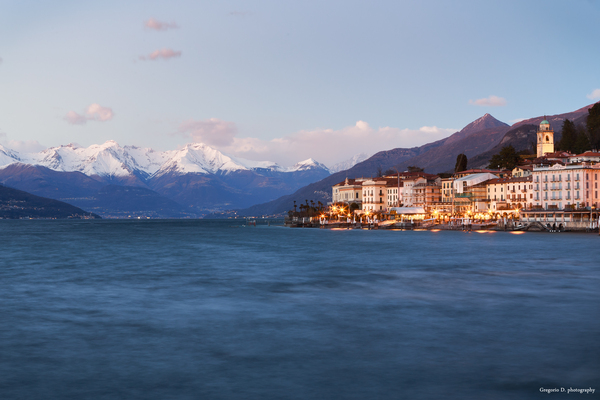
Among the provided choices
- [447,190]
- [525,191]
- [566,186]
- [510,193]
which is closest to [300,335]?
[566,186]

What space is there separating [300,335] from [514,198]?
144 meters

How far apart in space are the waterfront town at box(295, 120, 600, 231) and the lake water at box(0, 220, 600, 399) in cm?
9679

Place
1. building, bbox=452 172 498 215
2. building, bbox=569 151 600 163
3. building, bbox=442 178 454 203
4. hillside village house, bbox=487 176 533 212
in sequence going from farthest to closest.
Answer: building, bbox=442 178 454 203
building, bbox=452 172 498 215
hillside village house, bbox=487 176 533 212
building, bbox=569 151 600 163

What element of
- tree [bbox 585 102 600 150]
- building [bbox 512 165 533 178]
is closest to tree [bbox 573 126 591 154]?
tree [bbox 585 102 600 150]

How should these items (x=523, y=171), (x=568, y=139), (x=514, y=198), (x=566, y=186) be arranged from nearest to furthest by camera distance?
(x=566, y=186) → (x=514, y=198) → (x=523, y=171) → (x=568, y=139)

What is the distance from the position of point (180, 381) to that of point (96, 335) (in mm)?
8227

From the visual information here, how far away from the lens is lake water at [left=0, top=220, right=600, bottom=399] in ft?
53.8

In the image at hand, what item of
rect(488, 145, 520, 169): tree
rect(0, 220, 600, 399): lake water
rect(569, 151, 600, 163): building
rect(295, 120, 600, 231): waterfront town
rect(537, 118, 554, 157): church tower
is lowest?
rect(0, 220, 600, 399): lake water

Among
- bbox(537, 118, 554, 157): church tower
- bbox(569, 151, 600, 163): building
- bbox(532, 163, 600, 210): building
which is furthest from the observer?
bbox(537, 118, 554, 157): church tower

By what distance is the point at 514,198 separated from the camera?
155000 mm

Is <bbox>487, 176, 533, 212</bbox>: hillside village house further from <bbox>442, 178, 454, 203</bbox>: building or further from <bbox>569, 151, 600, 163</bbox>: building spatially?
<bbox>442, 178, 454, 203</bbox>: building

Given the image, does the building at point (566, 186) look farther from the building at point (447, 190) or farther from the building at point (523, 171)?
the building at point (447, 190)

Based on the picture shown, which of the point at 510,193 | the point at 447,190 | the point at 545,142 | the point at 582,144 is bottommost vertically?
the point at 510,193

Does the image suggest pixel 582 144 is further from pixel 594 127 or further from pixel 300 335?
pixel 300 335
